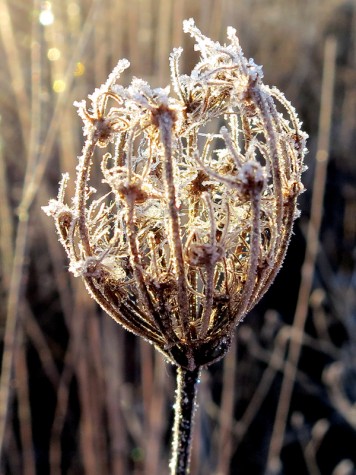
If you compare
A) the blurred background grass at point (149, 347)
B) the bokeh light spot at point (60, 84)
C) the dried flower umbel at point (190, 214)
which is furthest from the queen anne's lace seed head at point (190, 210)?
the blurred background grass at point (149, 347)

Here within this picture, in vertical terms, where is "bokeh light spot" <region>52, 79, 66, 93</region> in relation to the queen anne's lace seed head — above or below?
above

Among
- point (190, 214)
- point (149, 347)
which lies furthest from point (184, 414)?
point (149, 347)

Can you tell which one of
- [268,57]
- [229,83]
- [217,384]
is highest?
[268,57]

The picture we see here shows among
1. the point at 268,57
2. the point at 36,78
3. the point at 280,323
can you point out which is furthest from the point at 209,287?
the point at 268,57

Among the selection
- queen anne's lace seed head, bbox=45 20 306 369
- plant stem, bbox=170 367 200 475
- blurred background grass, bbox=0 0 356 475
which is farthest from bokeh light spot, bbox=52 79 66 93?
plant stem, bbox=170 367 200 475

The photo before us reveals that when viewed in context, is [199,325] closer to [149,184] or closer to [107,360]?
[149,184]

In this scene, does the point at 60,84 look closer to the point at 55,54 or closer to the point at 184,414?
the point at 55,54

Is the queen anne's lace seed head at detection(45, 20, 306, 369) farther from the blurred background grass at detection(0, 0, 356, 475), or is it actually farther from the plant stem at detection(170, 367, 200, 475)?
the blurred background grass at detection(0, 0, 356, 475)
